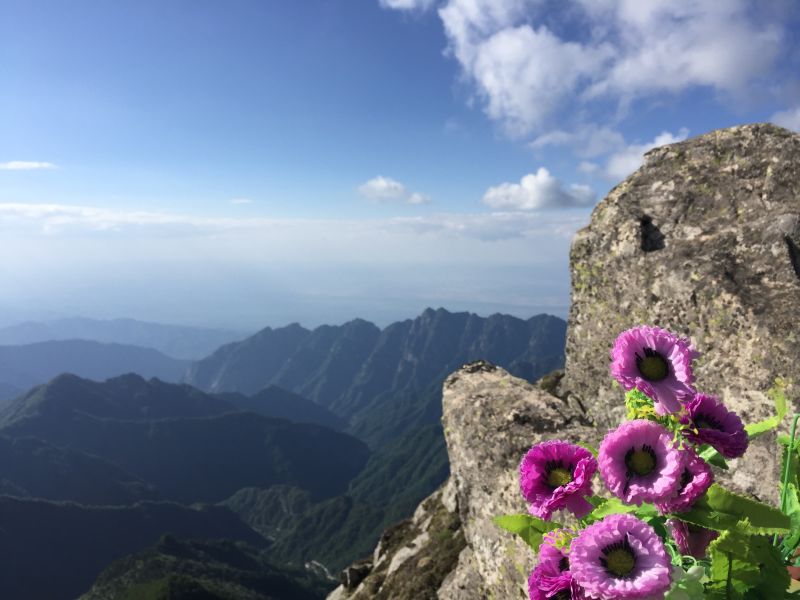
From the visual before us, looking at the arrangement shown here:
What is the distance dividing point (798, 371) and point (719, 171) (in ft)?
22.6

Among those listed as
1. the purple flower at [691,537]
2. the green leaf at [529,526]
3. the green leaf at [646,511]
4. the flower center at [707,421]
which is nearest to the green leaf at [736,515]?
the green leaf at [646,511]

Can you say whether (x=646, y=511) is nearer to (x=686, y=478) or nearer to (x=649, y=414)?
(x=686, y=478)

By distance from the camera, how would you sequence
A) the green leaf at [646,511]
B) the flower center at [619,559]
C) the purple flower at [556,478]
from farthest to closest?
the purple flower at [556,478] → the green leaf at [646,511] → the flower center at [619,559]

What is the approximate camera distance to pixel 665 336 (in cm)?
373

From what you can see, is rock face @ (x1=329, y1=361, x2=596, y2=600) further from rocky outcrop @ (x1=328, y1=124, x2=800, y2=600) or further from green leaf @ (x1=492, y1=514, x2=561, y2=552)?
green leaf @ (x1=492, y1=514, x2=561, y2=552)

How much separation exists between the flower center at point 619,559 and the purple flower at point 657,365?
940 millimetres

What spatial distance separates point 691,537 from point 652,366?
1.28 meters

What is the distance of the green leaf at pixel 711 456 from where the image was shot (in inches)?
145

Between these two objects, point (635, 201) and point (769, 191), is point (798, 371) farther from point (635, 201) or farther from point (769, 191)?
point (635, 201)

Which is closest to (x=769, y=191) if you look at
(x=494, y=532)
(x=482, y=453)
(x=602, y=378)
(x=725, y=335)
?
(x=725, y=335)

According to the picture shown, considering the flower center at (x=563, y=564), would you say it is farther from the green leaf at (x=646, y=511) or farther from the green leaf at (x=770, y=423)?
the green leaf at (x=770, y=423)

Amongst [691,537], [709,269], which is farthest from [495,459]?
[691,537]

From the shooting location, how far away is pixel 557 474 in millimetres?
4090

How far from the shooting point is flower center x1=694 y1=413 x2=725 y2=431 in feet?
12.0
